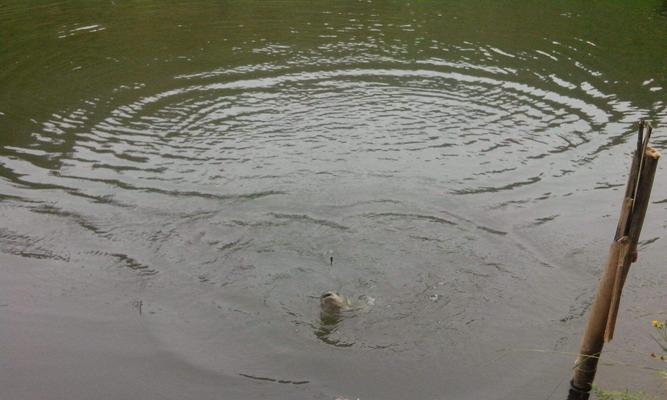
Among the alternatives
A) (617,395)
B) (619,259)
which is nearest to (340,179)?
(619,259)

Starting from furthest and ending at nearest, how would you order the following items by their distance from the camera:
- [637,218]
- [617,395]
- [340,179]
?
[340,179], [617,395], [637,218]

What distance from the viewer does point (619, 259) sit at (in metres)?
4.90

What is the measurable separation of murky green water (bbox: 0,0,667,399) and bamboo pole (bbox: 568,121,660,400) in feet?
2.04

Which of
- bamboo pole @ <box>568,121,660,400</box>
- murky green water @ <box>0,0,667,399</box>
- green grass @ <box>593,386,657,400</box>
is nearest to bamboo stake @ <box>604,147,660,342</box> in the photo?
bamboo pole @ <box>568,121,660,400</box>

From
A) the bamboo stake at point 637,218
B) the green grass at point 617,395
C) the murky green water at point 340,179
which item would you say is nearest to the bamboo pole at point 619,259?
the bamboo stake at point 637,218

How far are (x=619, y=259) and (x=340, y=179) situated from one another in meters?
4.38

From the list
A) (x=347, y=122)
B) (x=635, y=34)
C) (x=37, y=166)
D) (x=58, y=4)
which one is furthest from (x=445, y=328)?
(x=58, y=4)

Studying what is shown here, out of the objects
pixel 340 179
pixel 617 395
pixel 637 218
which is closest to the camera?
pixel 637 218

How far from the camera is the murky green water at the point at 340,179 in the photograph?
625 cm

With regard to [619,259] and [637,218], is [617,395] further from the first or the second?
[637,218]

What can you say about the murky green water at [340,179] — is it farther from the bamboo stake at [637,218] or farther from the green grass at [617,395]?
the bamboo stake at [637,218]

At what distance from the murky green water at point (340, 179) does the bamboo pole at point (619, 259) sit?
24.4 inches

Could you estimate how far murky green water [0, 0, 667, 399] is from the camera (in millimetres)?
6250

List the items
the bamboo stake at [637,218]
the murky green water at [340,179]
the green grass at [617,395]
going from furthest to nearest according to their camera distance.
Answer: the murky green water at [340,179], the green grass at [617,395], the bamboo stake at [637,218]
